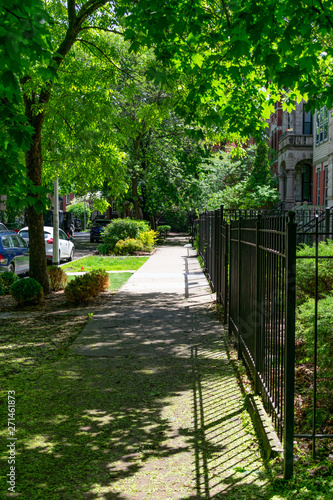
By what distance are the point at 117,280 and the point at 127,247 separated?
436 inches

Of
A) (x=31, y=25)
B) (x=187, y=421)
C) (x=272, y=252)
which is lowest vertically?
(x=187, y=421)

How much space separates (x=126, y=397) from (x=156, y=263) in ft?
53.7

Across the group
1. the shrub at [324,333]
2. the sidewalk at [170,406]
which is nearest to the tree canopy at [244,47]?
the shrub at [324,333]

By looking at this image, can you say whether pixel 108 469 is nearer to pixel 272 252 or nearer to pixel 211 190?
pixel 272 252

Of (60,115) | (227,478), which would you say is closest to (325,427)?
(227,478)

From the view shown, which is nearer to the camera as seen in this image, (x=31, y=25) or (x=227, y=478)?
(x=227, y=478)

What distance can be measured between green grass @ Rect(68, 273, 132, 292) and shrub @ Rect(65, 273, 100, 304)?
212 cm

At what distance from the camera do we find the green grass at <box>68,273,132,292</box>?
15047 mm

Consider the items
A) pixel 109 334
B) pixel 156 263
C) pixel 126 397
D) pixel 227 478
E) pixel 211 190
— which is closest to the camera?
pixel 227 478

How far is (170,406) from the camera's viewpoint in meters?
5.47

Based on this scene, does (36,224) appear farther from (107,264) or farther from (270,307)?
(107,264)

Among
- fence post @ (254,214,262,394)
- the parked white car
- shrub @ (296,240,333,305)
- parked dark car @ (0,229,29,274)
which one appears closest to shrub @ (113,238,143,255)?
the parked white car

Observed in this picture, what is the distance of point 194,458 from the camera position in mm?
4285

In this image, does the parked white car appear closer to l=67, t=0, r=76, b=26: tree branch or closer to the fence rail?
l=67, t=0, r=76, b=26: tree branch
